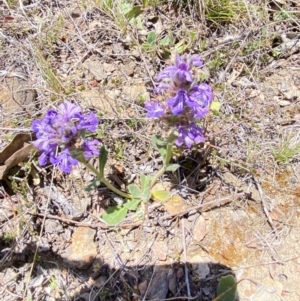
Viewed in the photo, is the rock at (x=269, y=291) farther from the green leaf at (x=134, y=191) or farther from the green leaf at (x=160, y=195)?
the green leaf at (x=134, y=191)

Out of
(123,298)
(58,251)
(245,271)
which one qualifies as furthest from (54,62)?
(245,271)

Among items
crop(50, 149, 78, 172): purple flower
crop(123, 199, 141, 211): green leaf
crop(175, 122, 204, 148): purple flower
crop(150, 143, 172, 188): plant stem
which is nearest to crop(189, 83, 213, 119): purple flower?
crop(175, 122, 204, 148): purple flower

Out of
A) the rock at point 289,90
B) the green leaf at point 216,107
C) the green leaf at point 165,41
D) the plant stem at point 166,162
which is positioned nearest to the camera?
the plant stem at point 166,162

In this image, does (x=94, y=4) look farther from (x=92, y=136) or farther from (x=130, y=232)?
(x=130, y=232)

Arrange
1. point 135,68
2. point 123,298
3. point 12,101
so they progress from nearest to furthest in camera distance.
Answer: point 123,298
point 12,101
point 135,68

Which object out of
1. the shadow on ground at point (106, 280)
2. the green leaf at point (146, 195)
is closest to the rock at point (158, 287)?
the shadow on ground at point (106, 280)

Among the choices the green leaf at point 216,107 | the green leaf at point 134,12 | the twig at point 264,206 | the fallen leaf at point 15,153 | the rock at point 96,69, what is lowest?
the twig at point 264,206
